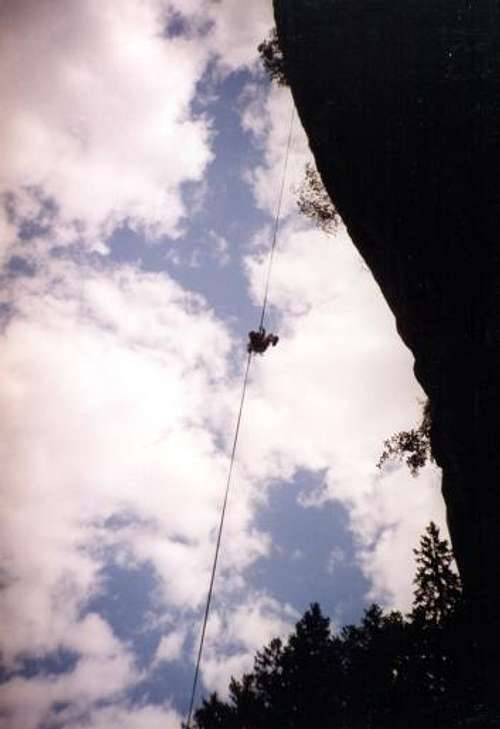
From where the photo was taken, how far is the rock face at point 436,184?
25.5ft

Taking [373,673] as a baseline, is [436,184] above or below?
above

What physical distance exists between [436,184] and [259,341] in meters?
5.76

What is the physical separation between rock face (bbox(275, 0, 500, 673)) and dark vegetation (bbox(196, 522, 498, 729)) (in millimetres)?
11219

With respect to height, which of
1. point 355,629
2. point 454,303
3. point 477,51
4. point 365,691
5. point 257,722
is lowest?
point 257,722

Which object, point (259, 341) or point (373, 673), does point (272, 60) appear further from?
point (373, 673)

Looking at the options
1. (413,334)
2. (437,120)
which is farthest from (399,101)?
(413,334)

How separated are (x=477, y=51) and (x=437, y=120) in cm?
113

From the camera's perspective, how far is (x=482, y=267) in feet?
26.1

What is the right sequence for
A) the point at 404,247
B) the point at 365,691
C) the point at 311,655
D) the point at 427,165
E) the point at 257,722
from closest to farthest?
the point at 427,165 < the point at 404,247 < the point at 365,691 < the point at 257,722 < the point at 311,655

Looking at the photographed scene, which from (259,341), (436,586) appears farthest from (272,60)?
(436,586)

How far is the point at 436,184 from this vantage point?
8281 millimetres

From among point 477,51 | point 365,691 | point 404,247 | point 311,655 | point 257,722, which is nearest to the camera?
point 477,51

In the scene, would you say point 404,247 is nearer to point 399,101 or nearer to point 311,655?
point 399,101

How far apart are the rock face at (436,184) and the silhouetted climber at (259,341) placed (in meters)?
3.59
